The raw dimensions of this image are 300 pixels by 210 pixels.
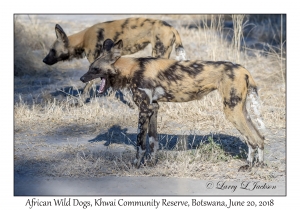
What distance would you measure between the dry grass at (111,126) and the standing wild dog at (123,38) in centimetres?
74

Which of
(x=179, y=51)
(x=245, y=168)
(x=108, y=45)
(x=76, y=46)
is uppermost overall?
(x=76, y=46)

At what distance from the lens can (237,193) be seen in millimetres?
5434

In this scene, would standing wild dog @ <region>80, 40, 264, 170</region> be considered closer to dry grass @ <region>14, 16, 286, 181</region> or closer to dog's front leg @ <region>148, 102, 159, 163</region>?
dog's front leg @ <region>148, 102, 159, 163</region>

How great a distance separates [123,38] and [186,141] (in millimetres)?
2776

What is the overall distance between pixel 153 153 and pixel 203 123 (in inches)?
62.9

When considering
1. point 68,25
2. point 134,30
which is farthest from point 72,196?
point 68,25

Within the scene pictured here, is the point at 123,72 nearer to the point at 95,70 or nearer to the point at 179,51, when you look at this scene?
the point at 95,70

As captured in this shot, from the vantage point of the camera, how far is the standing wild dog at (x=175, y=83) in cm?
591

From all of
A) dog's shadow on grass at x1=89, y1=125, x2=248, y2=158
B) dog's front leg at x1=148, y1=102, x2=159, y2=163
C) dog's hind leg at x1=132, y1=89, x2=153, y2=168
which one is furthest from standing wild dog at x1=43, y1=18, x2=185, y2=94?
dog's hind leg at x1=132, y1=89, x2=153, y2=168

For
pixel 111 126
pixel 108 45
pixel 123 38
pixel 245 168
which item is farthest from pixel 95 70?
pixel 123 38

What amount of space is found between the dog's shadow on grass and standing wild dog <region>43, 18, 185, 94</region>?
1934 mm

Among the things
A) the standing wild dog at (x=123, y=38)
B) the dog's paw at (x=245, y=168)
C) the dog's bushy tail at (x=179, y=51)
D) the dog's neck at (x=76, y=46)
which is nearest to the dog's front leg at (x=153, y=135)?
the dog's paw at (x=245, y=168)

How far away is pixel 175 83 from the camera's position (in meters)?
6.13

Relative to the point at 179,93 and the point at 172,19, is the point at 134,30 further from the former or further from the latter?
the point at 172,19
